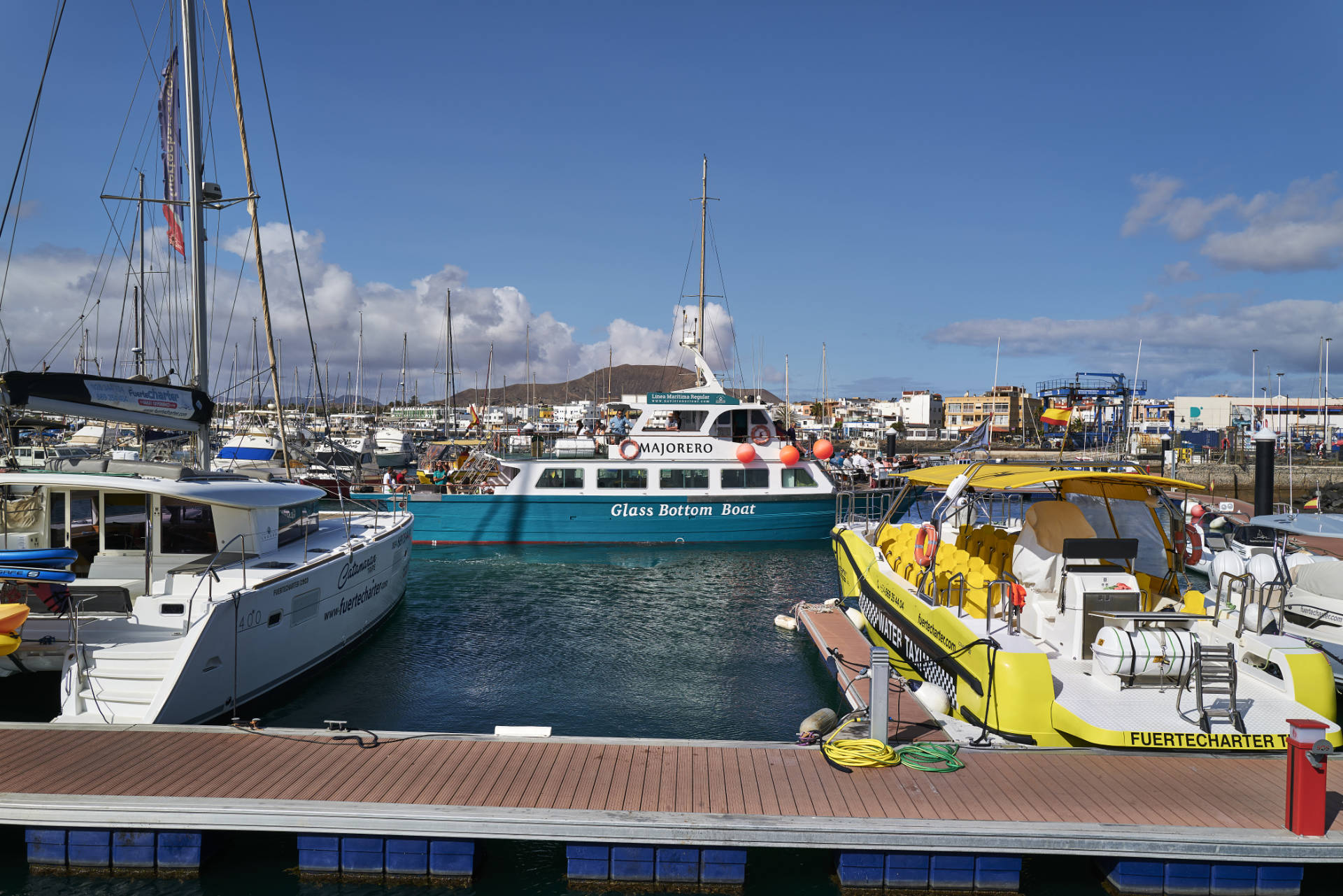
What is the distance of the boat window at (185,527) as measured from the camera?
9.48 meters

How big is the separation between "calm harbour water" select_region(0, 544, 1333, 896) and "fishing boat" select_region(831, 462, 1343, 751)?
3.77ft

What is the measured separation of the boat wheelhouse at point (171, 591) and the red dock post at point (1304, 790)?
29.3ft

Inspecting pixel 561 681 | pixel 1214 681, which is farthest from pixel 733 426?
pixel 1214 681

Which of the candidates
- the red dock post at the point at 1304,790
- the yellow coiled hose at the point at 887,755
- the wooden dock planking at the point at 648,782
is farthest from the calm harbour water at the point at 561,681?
the red dock post at the point at 1304,790

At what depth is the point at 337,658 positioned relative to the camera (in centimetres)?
1126

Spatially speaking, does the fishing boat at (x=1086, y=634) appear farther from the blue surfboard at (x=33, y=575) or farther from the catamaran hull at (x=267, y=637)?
the blue surfboard at (x=33, y=575)

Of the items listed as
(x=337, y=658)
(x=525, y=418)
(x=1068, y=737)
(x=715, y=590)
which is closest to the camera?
(x=1068, y=737)

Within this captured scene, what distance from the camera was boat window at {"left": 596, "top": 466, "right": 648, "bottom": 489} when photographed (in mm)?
22250

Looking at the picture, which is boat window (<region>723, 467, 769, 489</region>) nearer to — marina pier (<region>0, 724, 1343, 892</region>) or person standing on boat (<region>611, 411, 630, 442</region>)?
person standing on boat (<region>611, 411, 630, 442</region>)

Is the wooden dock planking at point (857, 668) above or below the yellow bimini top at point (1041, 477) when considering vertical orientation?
below

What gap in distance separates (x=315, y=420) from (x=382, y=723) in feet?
210

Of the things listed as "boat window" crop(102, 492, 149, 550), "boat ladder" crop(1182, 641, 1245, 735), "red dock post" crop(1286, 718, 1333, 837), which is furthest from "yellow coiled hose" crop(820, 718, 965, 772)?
"boat window" crop(102, 492, 149, 550)

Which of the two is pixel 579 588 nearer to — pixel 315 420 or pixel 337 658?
pixel 337 658

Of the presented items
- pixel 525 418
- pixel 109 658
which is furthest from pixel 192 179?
pixel 525 418
